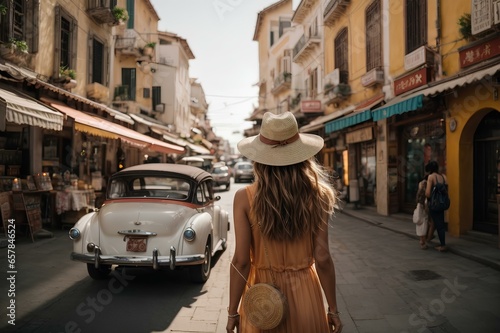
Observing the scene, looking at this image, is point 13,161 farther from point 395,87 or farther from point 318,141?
point 395,87

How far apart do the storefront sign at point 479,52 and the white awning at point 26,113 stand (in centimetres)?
927

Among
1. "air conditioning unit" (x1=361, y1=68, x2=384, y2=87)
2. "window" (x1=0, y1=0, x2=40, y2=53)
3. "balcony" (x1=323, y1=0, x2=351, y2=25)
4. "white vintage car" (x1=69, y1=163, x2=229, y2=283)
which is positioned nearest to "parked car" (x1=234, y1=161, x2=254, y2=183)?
"balcony" (x1=323, y1=0, x2=351, y2=25)

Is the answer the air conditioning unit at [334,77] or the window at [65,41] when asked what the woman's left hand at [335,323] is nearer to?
the window at [65,41]

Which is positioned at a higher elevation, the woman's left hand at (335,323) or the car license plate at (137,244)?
the woman's left hand at (335,323)

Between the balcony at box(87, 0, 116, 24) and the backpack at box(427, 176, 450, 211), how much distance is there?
12.3m

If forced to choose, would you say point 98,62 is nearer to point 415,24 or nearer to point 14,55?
point 14,55

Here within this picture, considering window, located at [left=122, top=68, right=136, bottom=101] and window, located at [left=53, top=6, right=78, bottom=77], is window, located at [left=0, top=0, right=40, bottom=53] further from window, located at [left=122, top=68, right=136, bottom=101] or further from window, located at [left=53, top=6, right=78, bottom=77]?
window, located at [left=122, top=68, right=136, bottom=101]

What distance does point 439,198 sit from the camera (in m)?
7.38

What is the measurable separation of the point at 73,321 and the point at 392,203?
10966 mm

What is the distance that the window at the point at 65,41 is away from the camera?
37.9 feet

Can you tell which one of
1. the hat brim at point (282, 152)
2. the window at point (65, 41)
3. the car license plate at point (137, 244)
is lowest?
the car license plate at point (137, 244)

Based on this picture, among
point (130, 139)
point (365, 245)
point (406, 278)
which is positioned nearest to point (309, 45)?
point (130, 139)

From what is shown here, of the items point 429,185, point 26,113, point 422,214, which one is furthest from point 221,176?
point 429,185

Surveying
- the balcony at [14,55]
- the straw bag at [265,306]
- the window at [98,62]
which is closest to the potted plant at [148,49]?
the window at [98,62]
